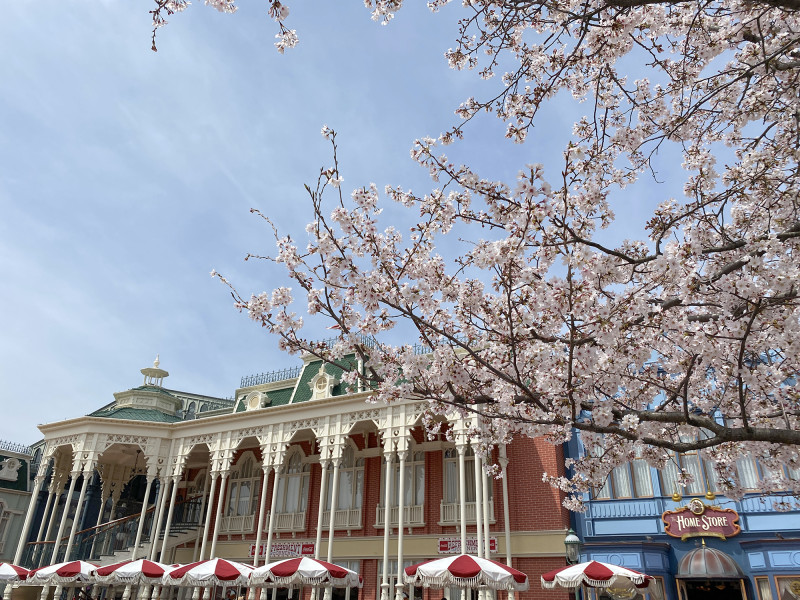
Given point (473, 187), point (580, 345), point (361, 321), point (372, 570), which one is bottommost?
point (372, 570)

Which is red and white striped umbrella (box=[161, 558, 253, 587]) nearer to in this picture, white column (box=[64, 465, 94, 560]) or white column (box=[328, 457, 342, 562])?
white column (box=[328, 457, 342, 562])

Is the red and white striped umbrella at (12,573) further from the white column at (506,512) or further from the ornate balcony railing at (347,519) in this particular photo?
the white column at (506,512)

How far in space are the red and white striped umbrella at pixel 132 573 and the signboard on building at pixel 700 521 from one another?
14.2 m

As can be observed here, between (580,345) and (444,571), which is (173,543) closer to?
(444,571)

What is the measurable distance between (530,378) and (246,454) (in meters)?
19.1

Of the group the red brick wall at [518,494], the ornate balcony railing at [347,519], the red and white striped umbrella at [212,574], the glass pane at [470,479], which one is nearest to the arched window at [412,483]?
the red brick wall at [518,494]

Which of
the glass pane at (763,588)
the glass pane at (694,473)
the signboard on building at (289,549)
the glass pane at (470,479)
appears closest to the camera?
the glass pane at (763,588)

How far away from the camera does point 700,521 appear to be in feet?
46.7

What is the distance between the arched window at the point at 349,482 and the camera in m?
20.4

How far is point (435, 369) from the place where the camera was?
7250 mm

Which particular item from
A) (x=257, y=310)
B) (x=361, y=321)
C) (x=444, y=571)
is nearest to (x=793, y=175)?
(x=361, y=321)

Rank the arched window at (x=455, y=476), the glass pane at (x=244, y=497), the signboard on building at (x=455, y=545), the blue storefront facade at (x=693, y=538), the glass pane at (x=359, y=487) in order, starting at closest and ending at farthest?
the blue storefront facade at (x=693, y=538), the signboard on building at (x=455, y=545), the arched window at (x=455, y=476), the glass pane at (x=359, y=487), the glass pane at (x=244, y=497)

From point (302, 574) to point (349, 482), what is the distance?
6.74 m

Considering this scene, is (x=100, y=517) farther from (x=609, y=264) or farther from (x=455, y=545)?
(x=609, y=264)
